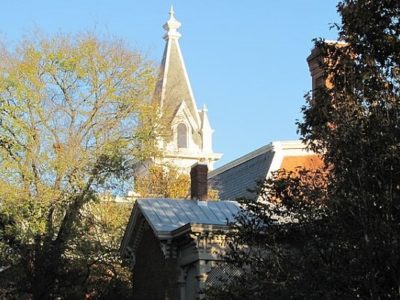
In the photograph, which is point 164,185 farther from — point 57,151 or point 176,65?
point 176,65

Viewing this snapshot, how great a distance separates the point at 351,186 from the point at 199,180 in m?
15.1

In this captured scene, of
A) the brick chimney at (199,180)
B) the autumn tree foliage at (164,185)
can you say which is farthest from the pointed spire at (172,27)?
the brick chimney at (199,180)

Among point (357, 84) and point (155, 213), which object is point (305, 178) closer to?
point (357, 84)

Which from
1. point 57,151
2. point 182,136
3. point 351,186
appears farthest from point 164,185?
point 351,186

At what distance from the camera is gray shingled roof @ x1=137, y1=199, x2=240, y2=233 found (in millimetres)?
26562

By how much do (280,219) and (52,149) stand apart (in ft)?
51.4

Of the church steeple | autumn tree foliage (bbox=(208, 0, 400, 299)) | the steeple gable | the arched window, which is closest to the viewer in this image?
autumn tree foliage (bbox=(208, 0, 400, 299))

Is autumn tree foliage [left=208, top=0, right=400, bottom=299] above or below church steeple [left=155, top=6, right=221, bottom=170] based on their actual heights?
below

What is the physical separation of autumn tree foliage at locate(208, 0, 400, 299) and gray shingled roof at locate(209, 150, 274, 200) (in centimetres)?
2403

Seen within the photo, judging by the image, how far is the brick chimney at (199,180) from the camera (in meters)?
28.0

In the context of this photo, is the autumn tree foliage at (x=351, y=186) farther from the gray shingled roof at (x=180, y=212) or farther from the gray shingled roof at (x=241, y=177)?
the gray shingled roof at (x=241, y=177)

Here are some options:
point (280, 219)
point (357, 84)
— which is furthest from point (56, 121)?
point (357, 84)

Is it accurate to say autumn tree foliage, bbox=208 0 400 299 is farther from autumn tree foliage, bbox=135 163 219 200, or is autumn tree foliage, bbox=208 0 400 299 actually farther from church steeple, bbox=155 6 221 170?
church steeple, bbox=155 6 221 170

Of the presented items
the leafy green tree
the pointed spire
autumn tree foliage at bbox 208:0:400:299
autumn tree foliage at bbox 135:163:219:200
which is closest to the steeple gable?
the pointed spire
